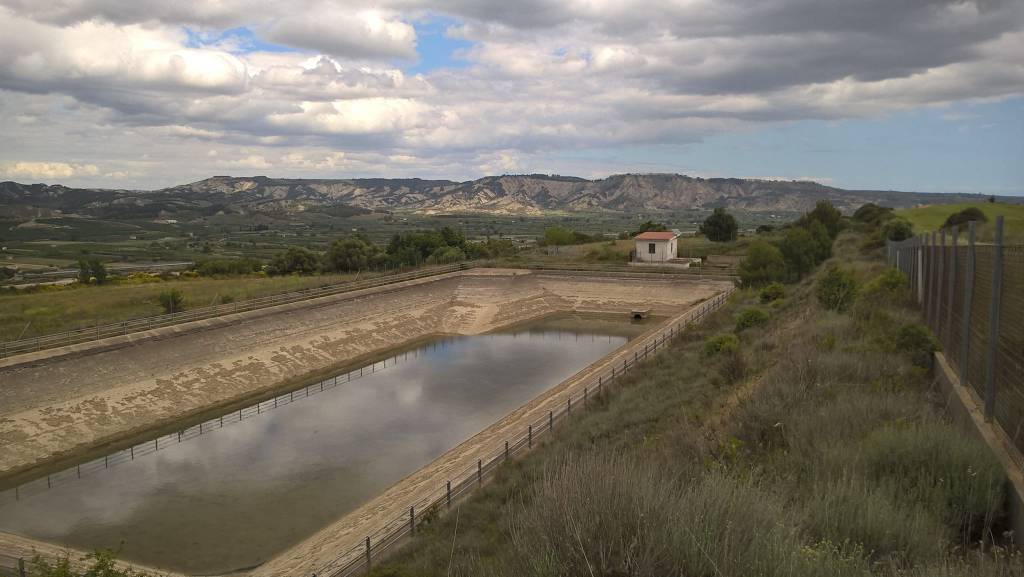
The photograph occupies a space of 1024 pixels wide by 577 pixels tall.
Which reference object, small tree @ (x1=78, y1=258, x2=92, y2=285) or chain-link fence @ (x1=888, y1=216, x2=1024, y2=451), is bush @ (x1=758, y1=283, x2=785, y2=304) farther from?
small tree @ (x1=78, y1=258, x2=92, y2=285)

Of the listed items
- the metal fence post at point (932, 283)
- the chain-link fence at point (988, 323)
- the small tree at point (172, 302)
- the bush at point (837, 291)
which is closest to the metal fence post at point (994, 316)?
the chain-link fence at point (988, 323)

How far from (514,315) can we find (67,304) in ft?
87.4

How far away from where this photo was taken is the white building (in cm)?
5756

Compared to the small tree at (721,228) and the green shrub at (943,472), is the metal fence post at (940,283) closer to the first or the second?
the green shrub at (943,472)

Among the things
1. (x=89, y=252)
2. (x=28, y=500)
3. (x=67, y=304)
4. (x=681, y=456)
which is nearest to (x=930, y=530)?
(x=681, y=456)

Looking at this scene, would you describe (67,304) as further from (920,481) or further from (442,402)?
(920,481)

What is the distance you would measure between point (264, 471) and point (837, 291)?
18.6 meters

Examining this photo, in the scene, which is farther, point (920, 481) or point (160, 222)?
point (160, 222)

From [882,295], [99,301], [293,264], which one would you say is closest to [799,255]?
[882,295]

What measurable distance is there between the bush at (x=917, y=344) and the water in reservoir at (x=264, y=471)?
1280 cm

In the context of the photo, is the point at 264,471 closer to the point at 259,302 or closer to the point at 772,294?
the point at 259,302

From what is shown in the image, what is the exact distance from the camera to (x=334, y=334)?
35.2m

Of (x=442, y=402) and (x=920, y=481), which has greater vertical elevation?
(x=920, y=481)

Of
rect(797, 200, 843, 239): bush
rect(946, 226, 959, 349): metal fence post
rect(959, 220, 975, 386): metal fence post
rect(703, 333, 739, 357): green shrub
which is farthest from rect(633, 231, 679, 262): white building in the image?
rect(959, 220, 975, 386): metal fence post
